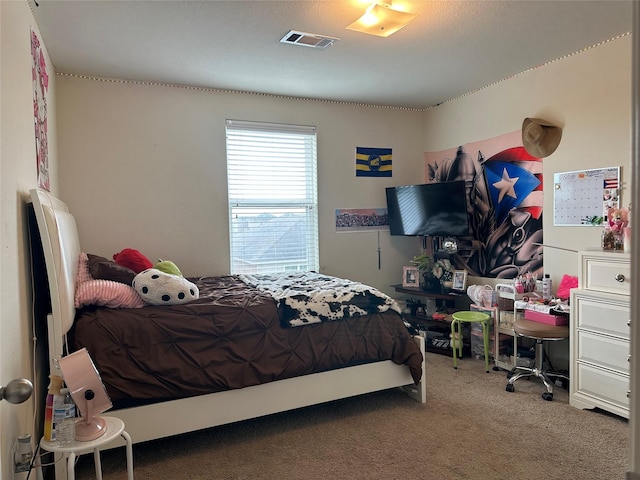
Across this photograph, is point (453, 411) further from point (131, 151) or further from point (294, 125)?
point (131, 151)

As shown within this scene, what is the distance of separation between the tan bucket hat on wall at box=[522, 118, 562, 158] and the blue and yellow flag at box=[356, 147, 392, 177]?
1535 mm

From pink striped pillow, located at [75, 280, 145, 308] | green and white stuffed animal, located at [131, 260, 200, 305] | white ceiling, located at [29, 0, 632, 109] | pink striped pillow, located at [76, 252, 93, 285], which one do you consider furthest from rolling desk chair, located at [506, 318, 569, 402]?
pink striped pillow, located at [76, 252, 93, 285]

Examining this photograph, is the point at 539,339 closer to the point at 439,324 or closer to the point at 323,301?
the point at 439,324

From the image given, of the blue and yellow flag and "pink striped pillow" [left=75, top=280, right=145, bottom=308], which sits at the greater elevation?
the blue and yellow flag

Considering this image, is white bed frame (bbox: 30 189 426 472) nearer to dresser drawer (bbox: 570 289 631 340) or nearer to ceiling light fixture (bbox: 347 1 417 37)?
dresser drawer (bbox: 570 289 631 340)

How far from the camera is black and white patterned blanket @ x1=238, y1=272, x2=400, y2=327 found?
9.04ft

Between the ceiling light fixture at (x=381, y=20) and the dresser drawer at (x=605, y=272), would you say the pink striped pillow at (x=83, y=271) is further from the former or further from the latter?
the dresser drawer at (x=605, y=272)

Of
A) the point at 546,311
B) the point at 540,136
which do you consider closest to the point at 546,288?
the point at 546,311

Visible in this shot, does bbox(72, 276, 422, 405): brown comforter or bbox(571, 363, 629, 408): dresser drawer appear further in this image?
bbox(571, 363, 629, 408): dresser drawer

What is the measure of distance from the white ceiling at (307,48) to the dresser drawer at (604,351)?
1.99 m

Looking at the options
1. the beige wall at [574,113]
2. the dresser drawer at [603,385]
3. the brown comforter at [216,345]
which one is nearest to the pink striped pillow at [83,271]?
the brown comforter at [216,345]

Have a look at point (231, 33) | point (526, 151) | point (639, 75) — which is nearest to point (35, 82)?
point (231, 33)

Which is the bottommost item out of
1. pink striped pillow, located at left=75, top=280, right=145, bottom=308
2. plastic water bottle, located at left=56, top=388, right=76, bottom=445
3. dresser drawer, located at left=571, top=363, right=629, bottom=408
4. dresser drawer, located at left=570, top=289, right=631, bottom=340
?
dresser drawer, located at left=571, top=363, right=629, bottom=408

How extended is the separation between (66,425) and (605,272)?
3017mm
